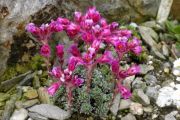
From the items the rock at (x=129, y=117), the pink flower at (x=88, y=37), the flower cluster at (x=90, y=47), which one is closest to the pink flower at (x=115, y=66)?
the flower cluster at (x=90, y=47)

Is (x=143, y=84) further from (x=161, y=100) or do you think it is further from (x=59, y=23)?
(x=59, y=23)

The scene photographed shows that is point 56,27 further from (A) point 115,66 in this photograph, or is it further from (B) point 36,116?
(B) point 36,116

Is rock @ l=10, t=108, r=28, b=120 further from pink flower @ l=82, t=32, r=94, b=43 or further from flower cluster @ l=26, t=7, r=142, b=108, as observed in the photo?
pink flower @ l=82, t=32, r=94, b=43

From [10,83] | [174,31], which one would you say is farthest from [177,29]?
[10,83]

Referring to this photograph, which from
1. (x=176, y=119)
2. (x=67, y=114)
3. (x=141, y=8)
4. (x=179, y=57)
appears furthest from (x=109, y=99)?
(x=141, y=8)

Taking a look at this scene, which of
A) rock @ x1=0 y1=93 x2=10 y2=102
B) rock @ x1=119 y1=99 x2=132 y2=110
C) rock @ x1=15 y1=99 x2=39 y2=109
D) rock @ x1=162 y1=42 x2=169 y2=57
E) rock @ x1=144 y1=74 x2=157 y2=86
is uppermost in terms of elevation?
rock @ x1=162 y1=42 x2=169 y2=57

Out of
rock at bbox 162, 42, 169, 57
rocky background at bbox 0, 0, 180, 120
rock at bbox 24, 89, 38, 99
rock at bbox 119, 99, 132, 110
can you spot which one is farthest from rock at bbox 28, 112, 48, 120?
rock at bbox 162, 42, 169, 57
